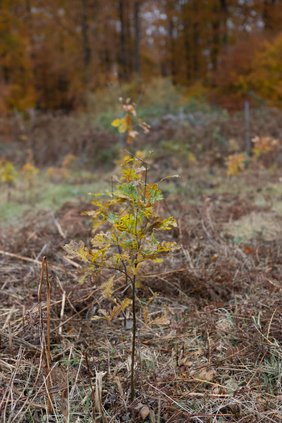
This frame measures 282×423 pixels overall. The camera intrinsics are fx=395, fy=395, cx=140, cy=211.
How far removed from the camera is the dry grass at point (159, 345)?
1.52 meters

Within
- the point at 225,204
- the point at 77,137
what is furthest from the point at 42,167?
the point at 225,204

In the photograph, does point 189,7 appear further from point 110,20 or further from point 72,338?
point 72,338

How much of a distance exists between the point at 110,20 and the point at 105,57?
1.61m

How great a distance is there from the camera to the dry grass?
1.52 meters

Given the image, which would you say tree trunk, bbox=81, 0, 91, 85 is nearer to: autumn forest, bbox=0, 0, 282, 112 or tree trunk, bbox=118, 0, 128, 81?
autumn forest, bbox=0, 0, 282, 112

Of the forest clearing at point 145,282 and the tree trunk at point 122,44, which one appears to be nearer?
the forest clearing at point 145,282

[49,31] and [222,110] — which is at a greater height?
[49,31]

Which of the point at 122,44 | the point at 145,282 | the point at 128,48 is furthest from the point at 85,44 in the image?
the point at 145,282

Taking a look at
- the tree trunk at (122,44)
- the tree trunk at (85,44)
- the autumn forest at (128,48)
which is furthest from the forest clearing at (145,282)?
the tree trunk at (122,44)

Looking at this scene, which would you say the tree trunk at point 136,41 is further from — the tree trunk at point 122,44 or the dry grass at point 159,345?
the dry grass at point 159,345

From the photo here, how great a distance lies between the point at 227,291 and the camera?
2410mm

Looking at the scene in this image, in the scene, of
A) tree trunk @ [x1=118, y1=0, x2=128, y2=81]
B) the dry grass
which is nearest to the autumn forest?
tree trunk @ [x1=118, y1=0, x2=128, y2=81]

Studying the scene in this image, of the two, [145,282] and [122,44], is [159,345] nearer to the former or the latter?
[145,282]

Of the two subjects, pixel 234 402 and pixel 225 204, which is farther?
pixel 225 204
